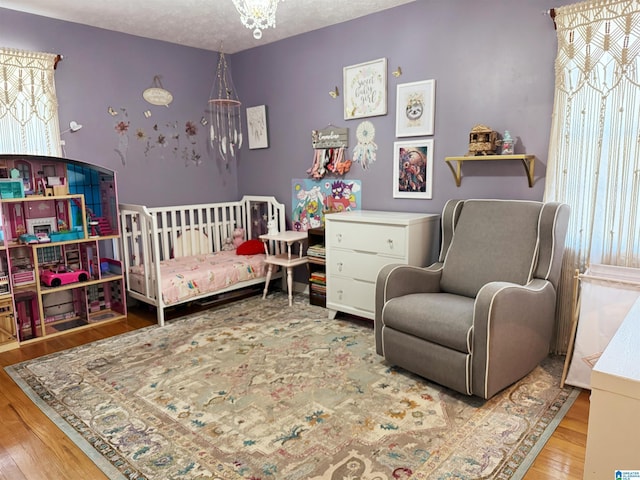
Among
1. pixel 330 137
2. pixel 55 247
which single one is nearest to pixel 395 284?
pixel 330 137

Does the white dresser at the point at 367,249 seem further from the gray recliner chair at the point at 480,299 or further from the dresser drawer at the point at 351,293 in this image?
the gray recliner chair at the point at 480,299

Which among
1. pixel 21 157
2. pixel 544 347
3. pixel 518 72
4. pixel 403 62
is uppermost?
pixel 403 62

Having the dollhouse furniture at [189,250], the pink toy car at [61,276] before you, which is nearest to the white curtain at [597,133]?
the dollhouse furniture at [189,250]

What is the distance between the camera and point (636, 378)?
0.95 m

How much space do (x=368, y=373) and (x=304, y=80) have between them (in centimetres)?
282

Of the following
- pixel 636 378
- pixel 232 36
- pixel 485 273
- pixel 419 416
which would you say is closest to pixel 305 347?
pixel 419 416

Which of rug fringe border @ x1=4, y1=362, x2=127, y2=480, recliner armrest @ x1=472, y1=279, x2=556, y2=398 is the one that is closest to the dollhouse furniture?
rug fringe border @ x1=4, y1=362, x2=127, y2=480

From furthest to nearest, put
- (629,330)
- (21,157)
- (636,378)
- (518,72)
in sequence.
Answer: (21,157), (518,72), (629,330), (636,378)

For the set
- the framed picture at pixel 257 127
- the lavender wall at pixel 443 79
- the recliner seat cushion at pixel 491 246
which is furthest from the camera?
the framed picture at pixel 257 127

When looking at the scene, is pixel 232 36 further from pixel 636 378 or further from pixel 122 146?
pixel 636 378

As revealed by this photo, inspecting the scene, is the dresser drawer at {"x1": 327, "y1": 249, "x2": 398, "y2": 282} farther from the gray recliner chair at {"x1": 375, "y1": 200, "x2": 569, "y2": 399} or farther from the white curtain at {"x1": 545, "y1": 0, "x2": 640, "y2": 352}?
the white curtain at {"x1": 545, "y1": 0, "x2": 640, "y2": 352}

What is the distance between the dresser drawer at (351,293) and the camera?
131 inches

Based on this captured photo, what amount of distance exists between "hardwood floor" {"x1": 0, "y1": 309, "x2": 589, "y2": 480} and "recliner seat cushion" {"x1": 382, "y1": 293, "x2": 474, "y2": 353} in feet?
1.90

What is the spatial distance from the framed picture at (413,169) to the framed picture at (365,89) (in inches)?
15.1
